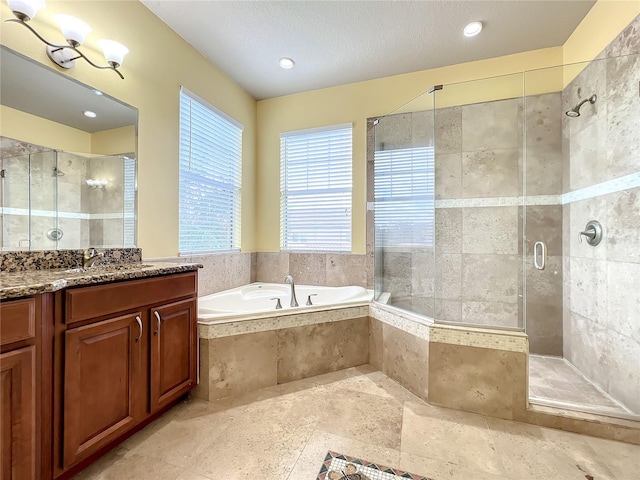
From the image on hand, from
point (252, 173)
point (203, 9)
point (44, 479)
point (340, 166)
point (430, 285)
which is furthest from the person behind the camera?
point (252, 173)

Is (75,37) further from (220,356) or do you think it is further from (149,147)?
(220,356)

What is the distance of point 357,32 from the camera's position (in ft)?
7.33

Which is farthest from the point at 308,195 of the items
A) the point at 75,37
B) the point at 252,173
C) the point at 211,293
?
the point at 75,37

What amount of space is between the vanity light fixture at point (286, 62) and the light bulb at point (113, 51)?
131 centimetres

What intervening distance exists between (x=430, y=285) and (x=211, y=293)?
2.01 meters

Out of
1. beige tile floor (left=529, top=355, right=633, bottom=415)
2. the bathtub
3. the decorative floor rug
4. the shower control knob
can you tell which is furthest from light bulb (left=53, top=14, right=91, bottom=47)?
the shower control knob

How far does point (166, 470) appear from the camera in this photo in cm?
127

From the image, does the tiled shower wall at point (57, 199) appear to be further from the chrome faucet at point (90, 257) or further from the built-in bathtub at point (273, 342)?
the built-in bathtub at point (273, 342)

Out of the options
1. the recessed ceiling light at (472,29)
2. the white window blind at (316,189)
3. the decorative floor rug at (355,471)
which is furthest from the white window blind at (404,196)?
the decorative floor rug at (355,471)

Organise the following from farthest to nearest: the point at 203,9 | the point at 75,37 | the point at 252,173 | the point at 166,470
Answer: the point at 252,173 < the point at 203,9 < the point at 75,37 < the point at 166,470

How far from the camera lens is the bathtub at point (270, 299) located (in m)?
2.03

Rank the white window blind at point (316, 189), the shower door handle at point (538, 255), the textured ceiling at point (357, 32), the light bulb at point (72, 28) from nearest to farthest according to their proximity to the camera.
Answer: the light bulb at point (72, 28) → the textured ceiling at point (357, 32) → the shower door handle at point (538, 255) → the white window blind at point (316, 189)

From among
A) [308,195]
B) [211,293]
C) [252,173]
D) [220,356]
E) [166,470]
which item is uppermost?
[252,173]

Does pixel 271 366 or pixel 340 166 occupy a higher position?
pixel 340 166
